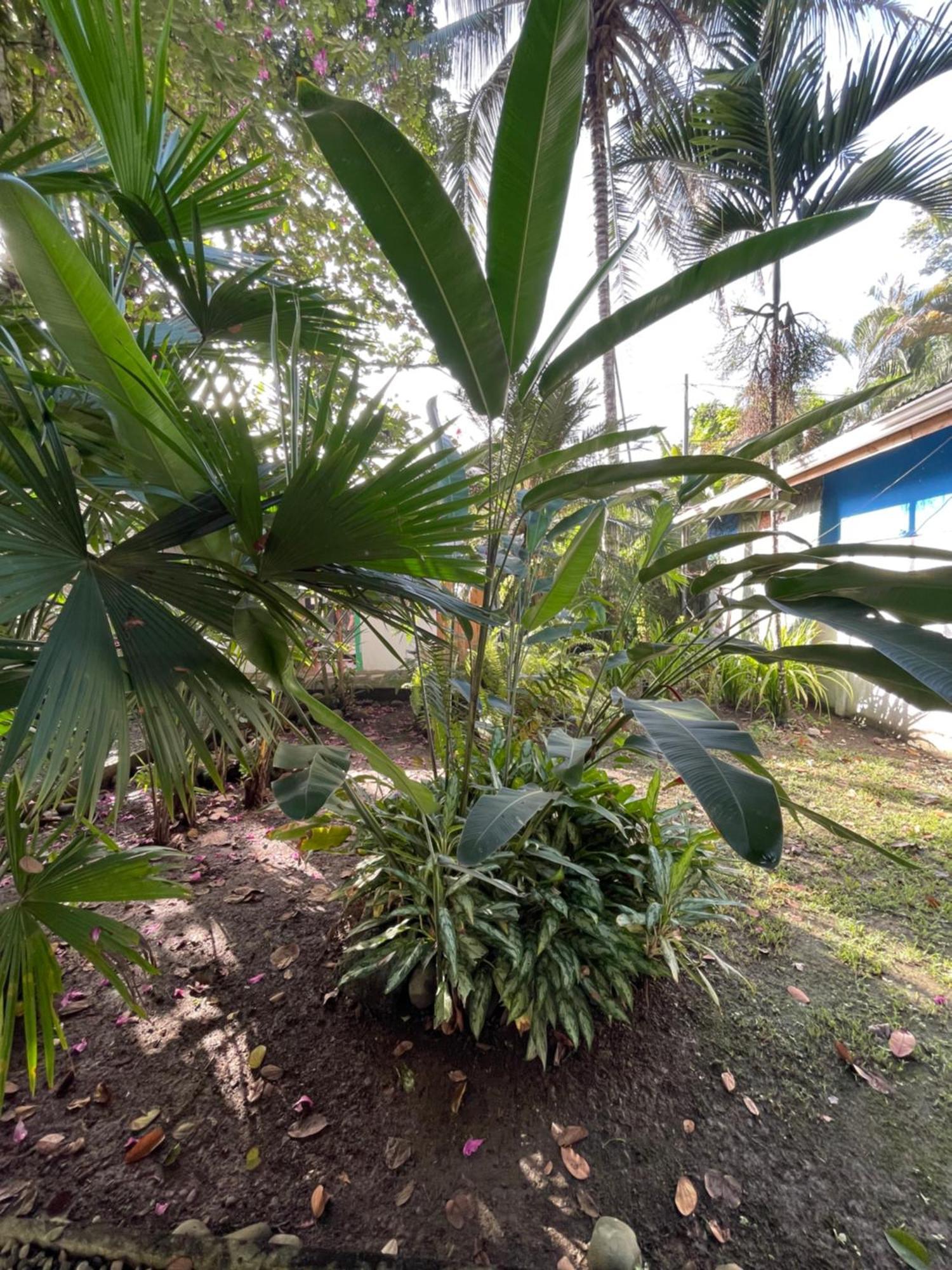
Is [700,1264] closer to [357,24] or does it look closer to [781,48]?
[357,24]

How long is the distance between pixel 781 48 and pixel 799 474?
301 centimetres

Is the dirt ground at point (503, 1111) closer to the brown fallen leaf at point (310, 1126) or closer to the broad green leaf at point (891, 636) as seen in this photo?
the brown fallen leaf at point (310, 1126)

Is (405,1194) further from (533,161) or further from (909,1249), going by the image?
(533,161)

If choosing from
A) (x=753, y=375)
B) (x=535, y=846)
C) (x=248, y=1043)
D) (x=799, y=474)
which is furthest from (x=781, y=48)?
(x=248, y=1043)

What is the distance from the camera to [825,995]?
1.50 metres

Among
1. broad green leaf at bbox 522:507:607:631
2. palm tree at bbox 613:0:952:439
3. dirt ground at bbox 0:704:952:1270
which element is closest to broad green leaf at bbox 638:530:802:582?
broad green leaf at bbox 522:507:607:631

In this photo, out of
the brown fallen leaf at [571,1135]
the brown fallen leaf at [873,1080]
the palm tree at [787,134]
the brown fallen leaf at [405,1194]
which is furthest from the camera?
the palm tree at [787,134]

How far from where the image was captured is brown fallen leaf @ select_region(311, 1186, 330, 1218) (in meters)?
0.94

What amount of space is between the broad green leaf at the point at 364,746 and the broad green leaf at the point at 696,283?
31.1 inches

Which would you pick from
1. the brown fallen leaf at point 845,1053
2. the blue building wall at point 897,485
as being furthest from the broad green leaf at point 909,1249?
the blue building wall at point 897,485

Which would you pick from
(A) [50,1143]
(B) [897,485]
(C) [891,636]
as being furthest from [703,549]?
(B) [897,485]

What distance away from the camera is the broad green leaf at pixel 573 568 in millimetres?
1254

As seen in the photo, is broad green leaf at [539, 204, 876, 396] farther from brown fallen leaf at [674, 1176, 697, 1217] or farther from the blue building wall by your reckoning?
the blue building wall

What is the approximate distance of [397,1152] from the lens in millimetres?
1044
